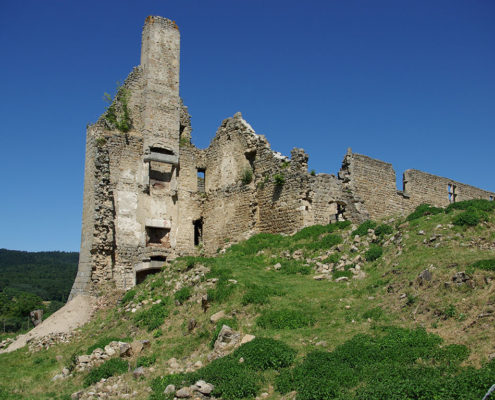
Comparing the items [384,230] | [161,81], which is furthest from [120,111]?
[384,230]

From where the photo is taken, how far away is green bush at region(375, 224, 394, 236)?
1505 centimetres

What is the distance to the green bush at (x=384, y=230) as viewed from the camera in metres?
15.0

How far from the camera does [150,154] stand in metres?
21.8

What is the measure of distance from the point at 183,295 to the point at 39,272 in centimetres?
8124

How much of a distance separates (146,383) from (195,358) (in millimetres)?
1166

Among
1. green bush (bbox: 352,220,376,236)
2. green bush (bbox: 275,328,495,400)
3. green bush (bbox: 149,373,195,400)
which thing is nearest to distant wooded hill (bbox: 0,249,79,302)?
green bush (bbox: 352,220,376,236)

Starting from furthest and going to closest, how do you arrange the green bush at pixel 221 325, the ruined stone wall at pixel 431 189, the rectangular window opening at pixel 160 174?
the ruined stone wall at pixel 431 189 < the rectangular window opening at pixel 160 174 < the green bush at pixel 221 325

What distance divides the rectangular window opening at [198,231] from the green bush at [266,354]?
13.8 metres

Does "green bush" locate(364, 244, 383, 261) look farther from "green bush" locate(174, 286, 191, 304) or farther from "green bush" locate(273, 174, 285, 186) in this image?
"green bush" locate(273, 174, 285, 186)

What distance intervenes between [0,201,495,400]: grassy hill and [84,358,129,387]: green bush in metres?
0.03

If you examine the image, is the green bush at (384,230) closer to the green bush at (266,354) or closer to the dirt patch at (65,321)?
the green bush at (266,354)

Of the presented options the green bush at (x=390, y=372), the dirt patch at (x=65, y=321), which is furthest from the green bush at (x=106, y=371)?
the dirt patch at (x=65, y=321)

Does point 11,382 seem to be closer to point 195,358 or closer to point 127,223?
point 195,358

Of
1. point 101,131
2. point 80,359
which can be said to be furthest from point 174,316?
point 101,131
